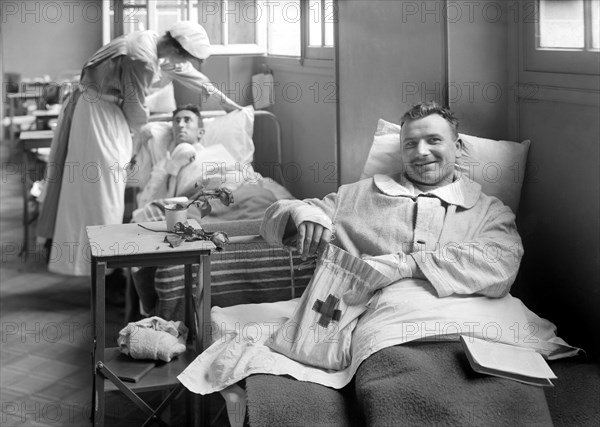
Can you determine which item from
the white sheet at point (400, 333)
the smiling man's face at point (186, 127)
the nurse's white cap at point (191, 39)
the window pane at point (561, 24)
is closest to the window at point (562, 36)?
the window pane at point (561, 24)

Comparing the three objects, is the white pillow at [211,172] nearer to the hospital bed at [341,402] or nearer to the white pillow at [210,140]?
the white pillow at [210,140]

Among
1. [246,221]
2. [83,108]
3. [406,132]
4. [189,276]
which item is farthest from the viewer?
[83,108]

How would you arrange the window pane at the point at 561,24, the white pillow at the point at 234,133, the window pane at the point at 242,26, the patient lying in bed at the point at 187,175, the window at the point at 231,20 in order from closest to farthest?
1. the window pane at the point at 561,24
2. the patient lying in bed at the point at 187,175
3. the white pillow at the point at 234,133
4. the window at the point at 231,20
5. the window pane at the point at 242,26

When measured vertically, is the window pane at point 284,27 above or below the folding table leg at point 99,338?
above

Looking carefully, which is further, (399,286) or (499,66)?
(499,66)

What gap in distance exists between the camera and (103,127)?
3.86m

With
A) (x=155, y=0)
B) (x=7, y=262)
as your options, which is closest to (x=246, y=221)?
(x=155, y=0)

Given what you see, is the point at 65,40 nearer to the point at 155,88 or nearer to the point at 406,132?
the point at 155,88

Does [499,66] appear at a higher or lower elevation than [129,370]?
higher

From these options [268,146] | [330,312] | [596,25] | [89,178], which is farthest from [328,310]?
[268,146]

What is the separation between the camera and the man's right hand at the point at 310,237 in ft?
6.90

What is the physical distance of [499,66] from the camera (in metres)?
2.66

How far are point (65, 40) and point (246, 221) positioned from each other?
22.8 feet

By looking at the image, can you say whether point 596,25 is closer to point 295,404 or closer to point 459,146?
point 459,146
